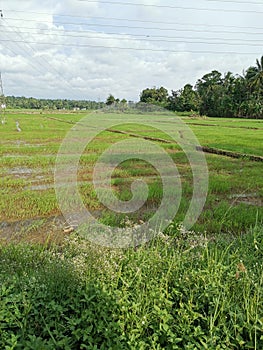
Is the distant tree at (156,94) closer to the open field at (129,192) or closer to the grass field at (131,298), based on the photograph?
the open field at (129,192)

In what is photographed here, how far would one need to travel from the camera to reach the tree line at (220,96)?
143 ft

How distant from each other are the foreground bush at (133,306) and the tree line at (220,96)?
42.6 m

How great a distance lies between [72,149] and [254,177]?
802cm

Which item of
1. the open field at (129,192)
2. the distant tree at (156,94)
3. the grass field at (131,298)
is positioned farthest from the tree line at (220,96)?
the grass field at (131,298)

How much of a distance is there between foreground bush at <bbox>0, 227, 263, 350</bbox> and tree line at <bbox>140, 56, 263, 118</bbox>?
42633mm

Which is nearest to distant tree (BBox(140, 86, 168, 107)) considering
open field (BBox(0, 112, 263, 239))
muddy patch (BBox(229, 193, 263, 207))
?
open field (BBox(0, 112, 263, 239))

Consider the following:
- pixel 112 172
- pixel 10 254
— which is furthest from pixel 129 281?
pixel 112 172

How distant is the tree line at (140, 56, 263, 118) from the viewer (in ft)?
143

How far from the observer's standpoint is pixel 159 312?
187 centimetres

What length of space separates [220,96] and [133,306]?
49.8 m

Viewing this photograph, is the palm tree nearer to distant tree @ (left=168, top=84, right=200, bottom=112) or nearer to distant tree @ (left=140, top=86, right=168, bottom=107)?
distant tree @ (left=168, top=84, right=200, bottom=112)

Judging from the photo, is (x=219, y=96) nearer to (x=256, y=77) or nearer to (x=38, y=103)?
(x=256, y=77)

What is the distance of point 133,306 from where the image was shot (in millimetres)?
1923

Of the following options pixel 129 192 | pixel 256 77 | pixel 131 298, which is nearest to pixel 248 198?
pixel 129 192
